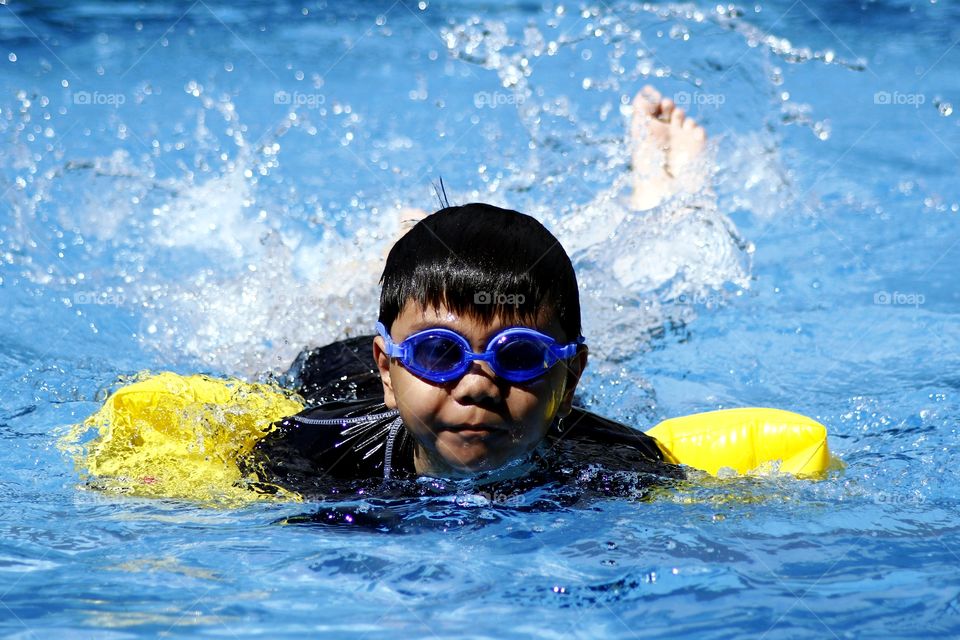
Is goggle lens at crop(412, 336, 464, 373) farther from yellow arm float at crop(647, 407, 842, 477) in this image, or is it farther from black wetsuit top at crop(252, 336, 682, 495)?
yellow arm float at crop(647, 407, 842, 477)

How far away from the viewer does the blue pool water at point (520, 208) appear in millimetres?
2725

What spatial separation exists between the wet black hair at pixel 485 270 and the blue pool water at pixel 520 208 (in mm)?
578

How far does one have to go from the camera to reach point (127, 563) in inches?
109

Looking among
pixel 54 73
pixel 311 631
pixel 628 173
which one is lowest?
pixel 311 631

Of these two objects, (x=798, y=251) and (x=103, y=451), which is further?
(x=798, y=251)

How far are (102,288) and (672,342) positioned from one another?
9.15ft

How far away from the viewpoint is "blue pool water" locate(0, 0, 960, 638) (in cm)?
272

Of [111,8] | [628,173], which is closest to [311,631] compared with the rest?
[628,173]

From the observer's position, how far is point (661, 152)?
598 cm

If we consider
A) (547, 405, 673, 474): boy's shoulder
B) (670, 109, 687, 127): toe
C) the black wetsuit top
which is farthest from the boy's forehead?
(670, 109, 687, 127): toe

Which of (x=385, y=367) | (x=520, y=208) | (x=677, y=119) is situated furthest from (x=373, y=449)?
(x=677, y=119)

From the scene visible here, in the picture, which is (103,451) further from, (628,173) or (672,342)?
(628,173)

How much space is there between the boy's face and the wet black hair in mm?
34

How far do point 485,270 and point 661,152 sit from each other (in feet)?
11.1
